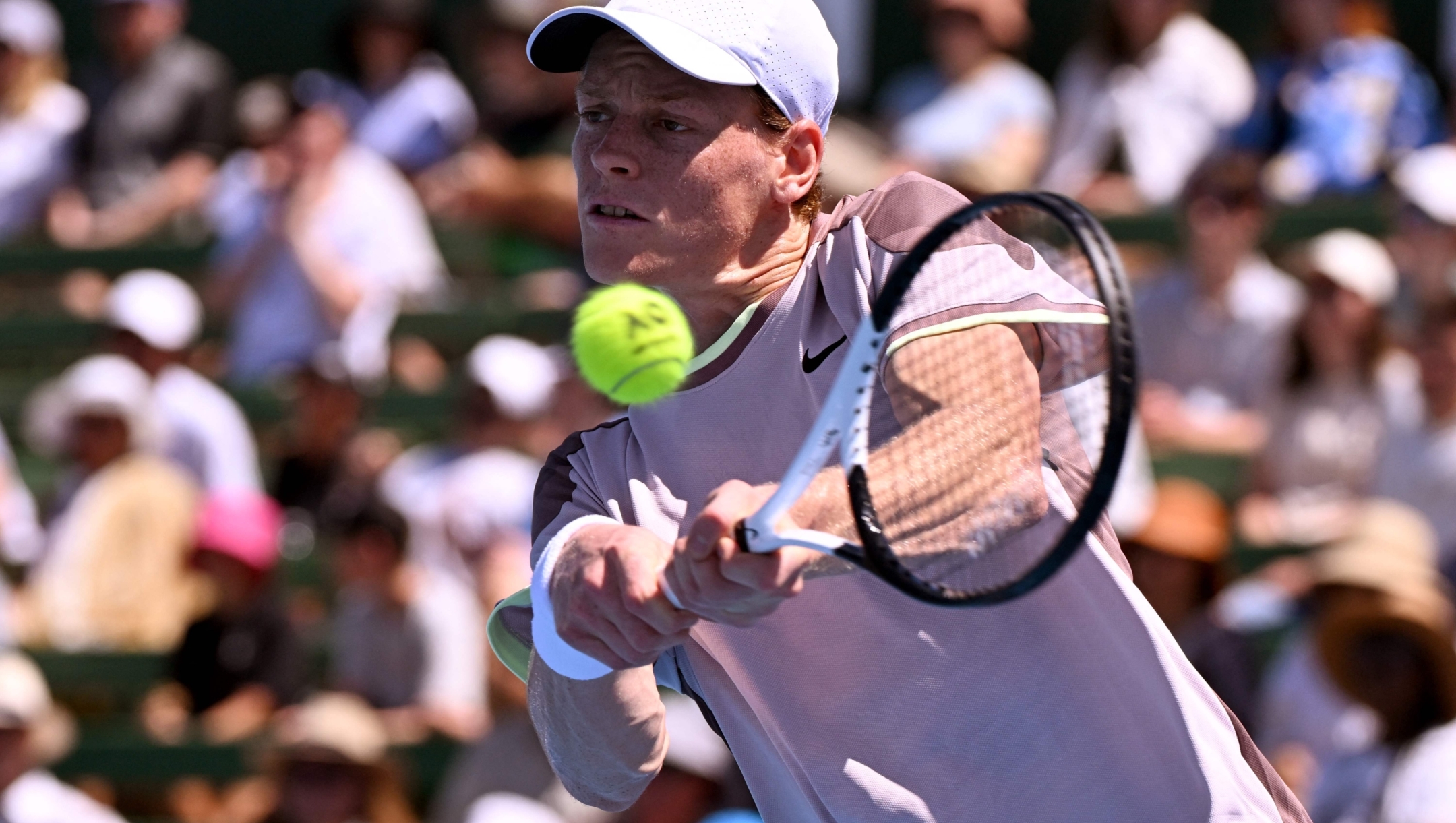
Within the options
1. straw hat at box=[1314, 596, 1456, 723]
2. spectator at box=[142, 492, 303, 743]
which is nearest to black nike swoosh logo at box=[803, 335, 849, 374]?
straw hat at box=[1314, 596, 1456, 723]

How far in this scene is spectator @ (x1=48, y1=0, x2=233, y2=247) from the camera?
30.2ft

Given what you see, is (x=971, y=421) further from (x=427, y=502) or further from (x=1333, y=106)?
(x=1333, y=106)

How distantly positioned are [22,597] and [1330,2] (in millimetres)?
5293

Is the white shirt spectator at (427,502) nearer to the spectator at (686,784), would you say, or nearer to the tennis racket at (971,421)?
the spectator at (686,784)

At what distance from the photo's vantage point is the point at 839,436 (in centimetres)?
214

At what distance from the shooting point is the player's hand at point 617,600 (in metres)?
2.09

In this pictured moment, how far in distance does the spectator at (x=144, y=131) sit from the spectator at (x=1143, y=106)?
3.91 m

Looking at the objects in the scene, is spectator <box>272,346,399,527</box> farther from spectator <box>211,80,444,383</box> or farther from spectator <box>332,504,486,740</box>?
spectator <box>332,504,486,740</box>

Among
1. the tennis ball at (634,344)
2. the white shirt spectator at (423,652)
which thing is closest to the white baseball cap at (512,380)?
the white shirt spectator at (423,652)

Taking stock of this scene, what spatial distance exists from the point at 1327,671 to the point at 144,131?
246 inches

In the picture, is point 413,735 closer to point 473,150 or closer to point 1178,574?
point 1178,574

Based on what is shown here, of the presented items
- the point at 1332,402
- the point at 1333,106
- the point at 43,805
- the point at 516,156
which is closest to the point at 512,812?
the point at 43,805

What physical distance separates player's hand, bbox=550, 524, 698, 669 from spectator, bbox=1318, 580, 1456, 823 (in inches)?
105

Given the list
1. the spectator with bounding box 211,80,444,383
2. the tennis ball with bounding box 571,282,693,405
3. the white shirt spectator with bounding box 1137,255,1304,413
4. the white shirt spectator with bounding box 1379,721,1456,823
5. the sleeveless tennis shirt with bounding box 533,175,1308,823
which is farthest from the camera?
the spectator with bounding box 211,80,444,383
